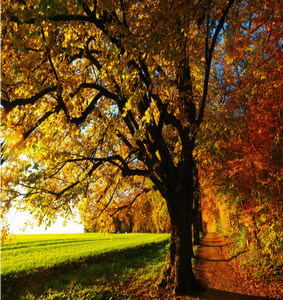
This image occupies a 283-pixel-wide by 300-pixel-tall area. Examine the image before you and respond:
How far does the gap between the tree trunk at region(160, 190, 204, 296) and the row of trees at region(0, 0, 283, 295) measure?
35mm

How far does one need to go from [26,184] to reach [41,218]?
75.1 inches

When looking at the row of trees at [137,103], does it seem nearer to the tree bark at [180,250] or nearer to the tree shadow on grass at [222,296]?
the tree bark at [180,250]

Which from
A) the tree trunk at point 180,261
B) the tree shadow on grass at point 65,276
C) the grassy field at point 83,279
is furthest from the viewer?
the tree shadow on grass at point 65,276

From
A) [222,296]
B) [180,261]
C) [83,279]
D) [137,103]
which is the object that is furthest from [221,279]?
[137,103]

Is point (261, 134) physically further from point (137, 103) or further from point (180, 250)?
point (137, 103)

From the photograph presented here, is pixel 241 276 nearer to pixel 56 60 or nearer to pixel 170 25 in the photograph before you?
pixel 170 25

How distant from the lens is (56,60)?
23.6 ft

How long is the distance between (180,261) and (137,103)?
6131 millimetres

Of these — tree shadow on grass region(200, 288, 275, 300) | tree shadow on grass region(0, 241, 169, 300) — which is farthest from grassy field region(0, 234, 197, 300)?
tree shadow on grass region(200, 288, 275, 300)

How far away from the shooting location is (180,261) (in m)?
7.80

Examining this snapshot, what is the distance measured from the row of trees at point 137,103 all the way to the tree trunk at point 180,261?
0.04 m

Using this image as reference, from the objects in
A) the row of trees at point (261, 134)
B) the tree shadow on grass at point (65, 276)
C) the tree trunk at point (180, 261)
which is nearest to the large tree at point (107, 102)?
the tree trunk at point (180, 261)

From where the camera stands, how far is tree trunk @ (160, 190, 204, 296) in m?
7.59

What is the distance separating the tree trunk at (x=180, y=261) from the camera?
759 centimetres
